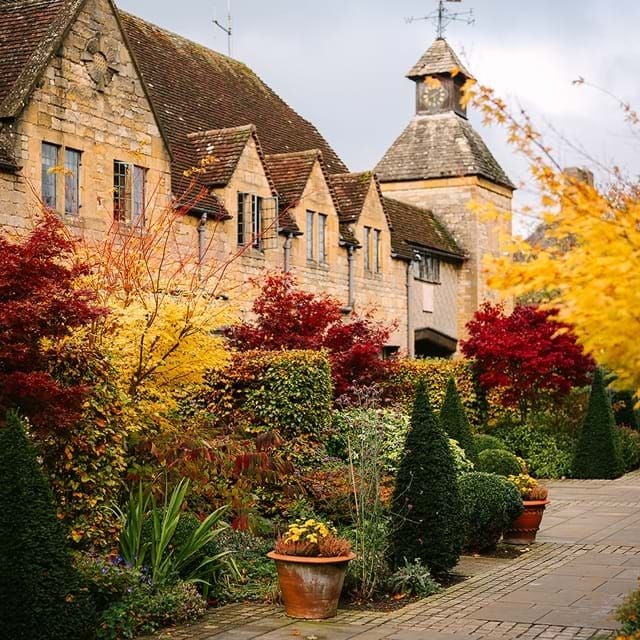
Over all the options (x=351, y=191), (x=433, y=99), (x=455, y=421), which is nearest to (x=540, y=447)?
(x=455, y=421)

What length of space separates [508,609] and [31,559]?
473 cm

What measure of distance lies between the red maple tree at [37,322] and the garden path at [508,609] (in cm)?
229

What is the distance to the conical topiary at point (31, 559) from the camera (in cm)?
883

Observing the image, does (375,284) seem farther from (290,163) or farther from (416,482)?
(416,482)

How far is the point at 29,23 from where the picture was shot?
19766 mm

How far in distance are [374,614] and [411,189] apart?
2894cm

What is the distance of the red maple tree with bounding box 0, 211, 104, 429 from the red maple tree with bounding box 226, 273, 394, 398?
9.07m

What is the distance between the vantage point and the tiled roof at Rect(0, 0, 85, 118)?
18234mm

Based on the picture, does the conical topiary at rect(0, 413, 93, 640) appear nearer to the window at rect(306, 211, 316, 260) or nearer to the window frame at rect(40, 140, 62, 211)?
the window frame at rect(40, 140, 62, 211)

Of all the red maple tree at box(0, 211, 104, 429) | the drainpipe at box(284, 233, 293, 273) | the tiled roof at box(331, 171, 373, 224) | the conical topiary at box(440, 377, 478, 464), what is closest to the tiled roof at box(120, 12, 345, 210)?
the tiled roof at box(331, 171, 373, 224)

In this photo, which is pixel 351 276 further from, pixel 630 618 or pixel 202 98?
pixel 630 618

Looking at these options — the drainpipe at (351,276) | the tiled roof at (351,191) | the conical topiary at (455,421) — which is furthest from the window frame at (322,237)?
the conical topiary at (455,421)

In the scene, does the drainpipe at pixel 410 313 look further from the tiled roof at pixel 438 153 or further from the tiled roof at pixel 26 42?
the tiled roof at pixel 26 42

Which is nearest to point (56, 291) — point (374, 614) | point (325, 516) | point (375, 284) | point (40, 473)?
point (40, 473)
